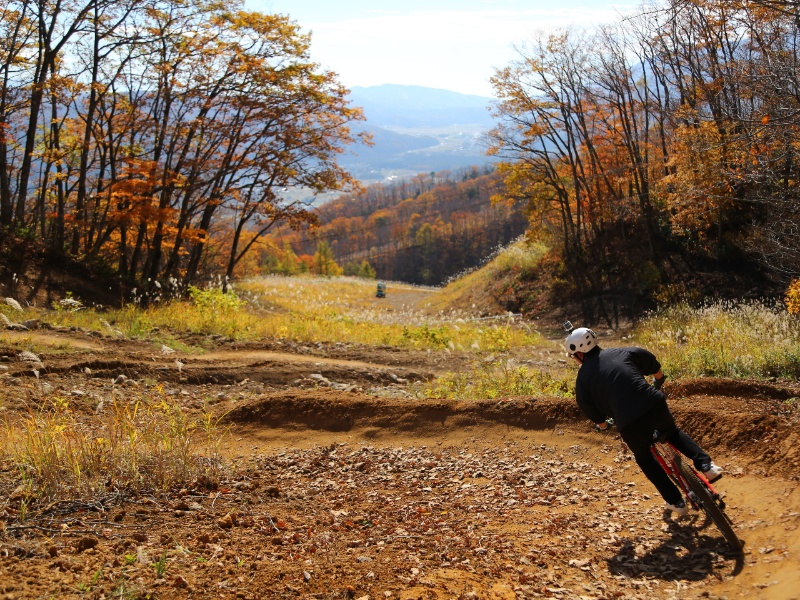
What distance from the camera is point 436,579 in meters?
4.63

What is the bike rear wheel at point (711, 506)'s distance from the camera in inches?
201

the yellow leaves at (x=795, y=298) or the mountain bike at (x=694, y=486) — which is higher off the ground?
the yellow leaves at (x=795, y=298)

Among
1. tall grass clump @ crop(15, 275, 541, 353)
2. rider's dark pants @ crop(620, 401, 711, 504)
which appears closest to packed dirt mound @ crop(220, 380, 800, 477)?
rider's dark pants @ crop(620, 401, 711, 504)

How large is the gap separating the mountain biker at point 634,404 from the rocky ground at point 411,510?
56 centimetres

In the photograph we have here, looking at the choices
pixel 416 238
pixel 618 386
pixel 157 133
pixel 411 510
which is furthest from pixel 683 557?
pixel 416 238

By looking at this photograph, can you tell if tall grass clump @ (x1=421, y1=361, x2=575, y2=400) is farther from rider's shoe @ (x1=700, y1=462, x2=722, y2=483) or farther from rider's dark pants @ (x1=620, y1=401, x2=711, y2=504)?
rider's shoe @ (x1=700, y1=462, x2=722, y2=483)

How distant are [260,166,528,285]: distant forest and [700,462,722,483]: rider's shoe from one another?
85.5 meters

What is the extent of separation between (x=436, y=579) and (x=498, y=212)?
127764mm

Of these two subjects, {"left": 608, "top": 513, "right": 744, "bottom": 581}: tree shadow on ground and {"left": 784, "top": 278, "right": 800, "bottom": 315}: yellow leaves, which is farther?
{"left": 784, "top": 278, "right": 800, "bottom": 315}: yellow leaves

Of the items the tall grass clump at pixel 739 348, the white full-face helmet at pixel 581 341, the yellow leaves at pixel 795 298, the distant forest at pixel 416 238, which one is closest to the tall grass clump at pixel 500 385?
the tall grass clump at pixel 739 348

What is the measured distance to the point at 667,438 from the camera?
5652 mm

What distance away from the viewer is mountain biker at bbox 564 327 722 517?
5.56 m

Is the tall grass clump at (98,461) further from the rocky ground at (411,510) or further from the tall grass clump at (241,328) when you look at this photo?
the tall grass clump at (241,328)

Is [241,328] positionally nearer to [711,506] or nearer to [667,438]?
[667,438]
